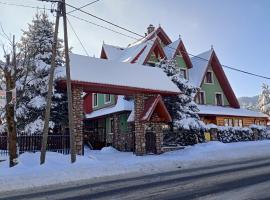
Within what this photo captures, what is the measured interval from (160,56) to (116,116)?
8.88 metres

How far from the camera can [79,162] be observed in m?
16.5

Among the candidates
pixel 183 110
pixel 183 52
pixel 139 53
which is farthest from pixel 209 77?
pixel 183 110

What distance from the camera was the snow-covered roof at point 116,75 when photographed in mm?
21047

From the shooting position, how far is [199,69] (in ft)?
126

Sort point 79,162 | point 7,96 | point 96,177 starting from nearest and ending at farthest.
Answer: point 96,177
point 7,96
point 79,162

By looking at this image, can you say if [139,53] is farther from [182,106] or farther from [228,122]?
[228,122]

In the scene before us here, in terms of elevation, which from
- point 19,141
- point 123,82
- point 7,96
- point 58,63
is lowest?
point 19,141

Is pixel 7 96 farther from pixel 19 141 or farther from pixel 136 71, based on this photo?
pixel 136 71

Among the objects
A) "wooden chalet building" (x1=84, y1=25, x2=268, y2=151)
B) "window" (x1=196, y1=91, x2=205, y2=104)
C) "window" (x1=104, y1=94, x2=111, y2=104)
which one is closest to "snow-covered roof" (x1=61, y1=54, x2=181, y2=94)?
"wooden chalet building" (x1=84, y1=25, x2=268, y2=151)

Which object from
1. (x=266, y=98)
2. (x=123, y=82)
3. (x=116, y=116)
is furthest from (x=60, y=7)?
(x=266, y=98)

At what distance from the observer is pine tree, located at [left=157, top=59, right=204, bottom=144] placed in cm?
2750

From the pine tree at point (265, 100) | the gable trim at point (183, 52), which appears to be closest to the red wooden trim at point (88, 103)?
the gable trim at point (183, 52)

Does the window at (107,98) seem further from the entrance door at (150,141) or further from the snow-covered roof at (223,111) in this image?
the snow-covered roof at (223,111)

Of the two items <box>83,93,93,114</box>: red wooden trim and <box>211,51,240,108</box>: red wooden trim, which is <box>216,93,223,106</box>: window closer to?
<box>211,51,240,108</box>: red wooden trim
